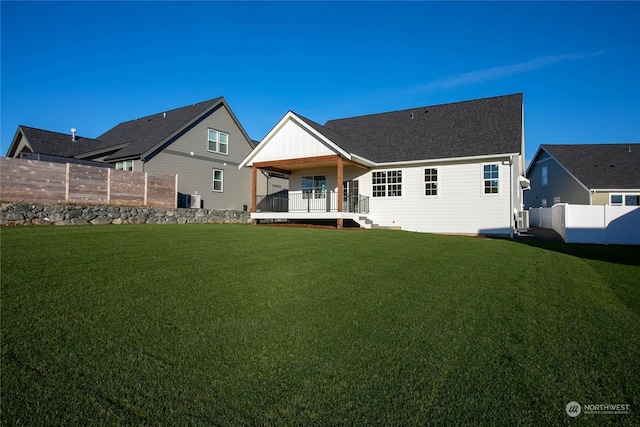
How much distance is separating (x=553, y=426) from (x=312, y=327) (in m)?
2.31

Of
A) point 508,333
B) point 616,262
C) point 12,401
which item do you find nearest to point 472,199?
point 616,262

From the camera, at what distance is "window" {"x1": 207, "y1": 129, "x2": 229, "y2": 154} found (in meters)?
23.5

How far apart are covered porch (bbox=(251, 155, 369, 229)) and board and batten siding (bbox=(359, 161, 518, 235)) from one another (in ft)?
4.98

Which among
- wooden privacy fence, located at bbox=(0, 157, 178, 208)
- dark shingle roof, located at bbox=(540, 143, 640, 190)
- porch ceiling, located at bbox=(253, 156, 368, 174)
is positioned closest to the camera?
wooden privacy fence, located at bbox=(0, 157, 178, 208)

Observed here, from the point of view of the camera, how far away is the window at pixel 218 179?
77.5 feet

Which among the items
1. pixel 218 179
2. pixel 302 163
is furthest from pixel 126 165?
pixel 302 163

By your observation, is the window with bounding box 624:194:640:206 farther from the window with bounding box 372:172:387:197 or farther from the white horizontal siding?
the white horizontal siding

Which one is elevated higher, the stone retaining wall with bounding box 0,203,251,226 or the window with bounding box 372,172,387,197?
the window with bounding box 372,172,387,197

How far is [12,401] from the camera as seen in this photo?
254 centimetres

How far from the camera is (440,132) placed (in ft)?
61.7

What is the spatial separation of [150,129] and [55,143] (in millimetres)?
6785

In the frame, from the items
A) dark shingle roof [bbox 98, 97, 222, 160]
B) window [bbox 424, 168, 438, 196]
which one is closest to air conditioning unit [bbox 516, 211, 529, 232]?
window [bbox 424, 168, 438, 196]

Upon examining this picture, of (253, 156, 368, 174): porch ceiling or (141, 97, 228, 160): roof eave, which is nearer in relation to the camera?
(253, 156, 368, 174): porch ceiling

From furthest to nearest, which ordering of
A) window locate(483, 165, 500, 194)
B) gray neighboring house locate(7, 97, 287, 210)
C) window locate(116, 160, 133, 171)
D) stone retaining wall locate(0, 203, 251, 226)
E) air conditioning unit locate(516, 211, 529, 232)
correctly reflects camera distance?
1. gray neighboring house locate(7, 97, 287, 210)
2. window locate(116, 160, 133, 171)
3. air conditioning unit locate(516, 211, 529, 232)
4. window locate(483, 165, 500, 194)
5. stone retaining wall locate(0, 203, 251, 226)
